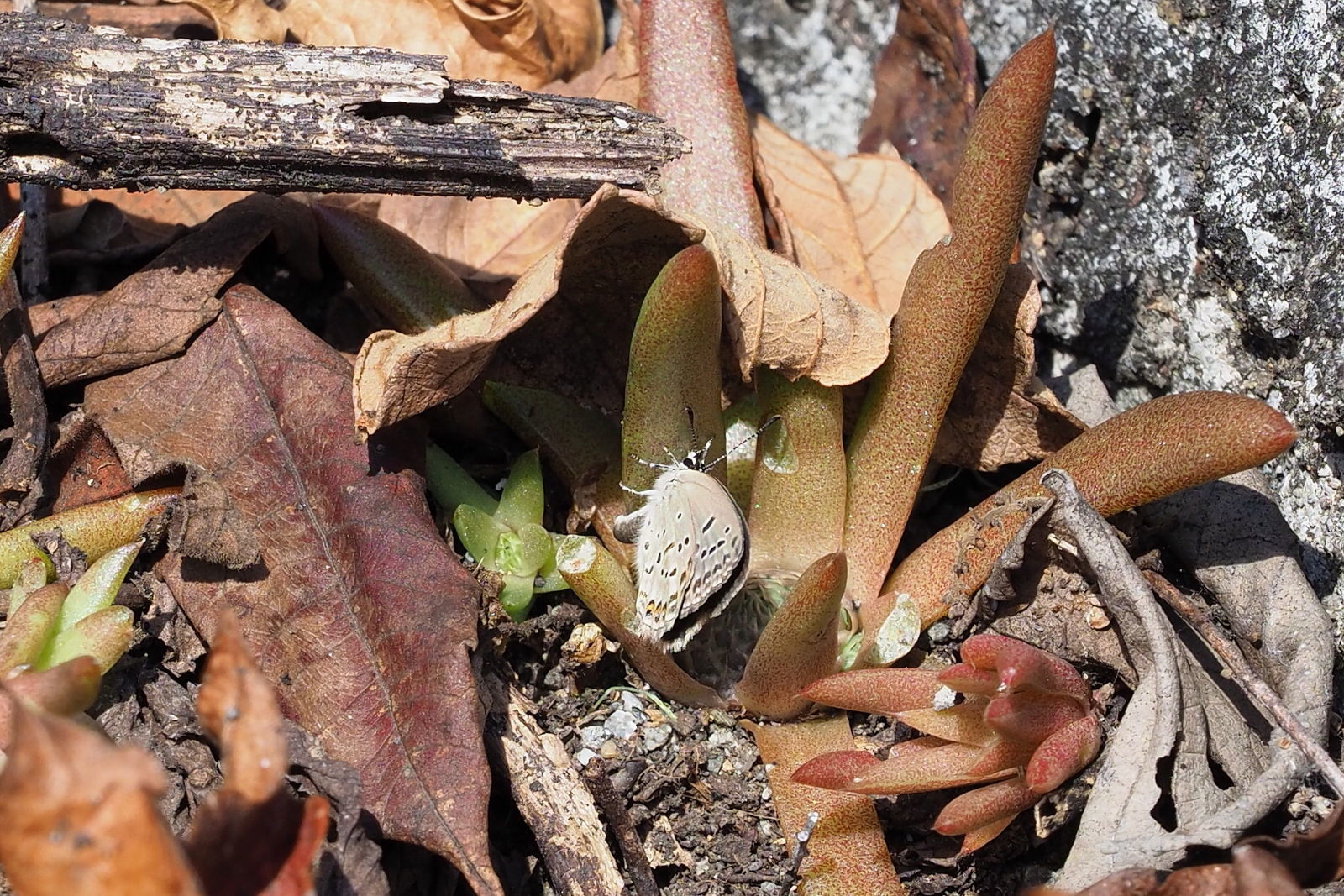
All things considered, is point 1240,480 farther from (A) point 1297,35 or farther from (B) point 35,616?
(B) point 35,616

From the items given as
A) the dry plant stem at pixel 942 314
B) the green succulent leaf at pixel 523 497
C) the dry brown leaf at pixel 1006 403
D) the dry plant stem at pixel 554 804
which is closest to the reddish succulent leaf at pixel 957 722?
the dry plant stem at pixel 942 314

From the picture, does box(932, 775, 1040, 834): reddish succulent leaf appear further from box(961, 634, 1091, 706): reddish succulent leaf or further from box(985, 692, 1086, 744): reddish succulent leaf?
→ box(961, 634, 1091, 706): reddish succulent leaf

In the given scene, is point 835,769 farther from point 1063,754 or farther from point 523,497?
point 523,497

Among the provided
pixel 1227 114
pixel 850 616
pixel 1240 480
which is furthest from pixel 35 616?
pixel 1227 114

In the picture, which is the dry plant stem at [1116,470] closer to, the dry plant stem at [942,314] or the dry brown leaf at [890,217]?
the dry plant stem at [942,314]

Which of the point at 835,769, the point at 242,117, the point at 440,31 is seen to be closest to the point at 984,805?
the point at 835,769
